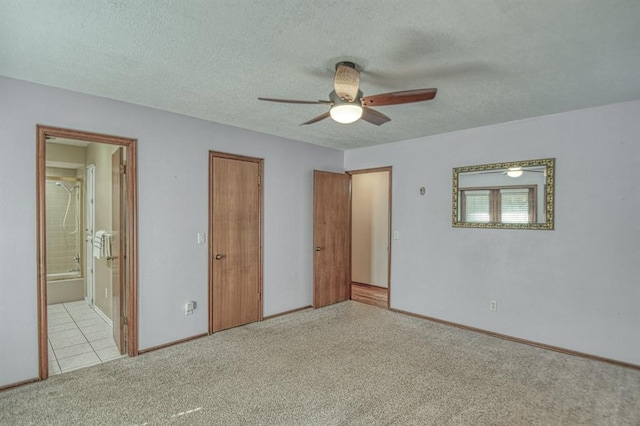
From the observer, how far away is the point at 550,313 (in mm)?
3566

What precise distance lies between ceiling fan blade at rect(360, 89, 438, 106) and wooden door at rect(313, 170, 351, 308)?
8.58ft

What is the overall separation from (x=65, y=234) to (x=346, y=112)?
222 inches

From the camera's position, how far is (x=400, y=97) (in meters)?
2.31

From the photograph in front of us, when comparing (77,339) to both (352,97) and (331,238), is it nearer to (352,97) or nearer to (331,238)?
(331,238)

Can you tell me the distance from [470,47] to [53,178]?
617 centimetres

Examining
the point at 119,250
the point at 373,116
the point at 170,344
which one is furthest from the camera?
the point at 170,344

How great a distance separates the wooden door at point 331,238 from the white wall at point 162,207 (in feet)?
0.45

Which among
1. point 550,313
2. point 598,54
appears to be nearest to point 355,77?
point 598,54

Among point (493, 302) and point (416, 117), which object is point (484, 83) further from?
point (493, 302)

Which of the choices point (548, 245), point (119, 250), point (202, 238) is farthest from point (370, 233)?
point (119, 250)

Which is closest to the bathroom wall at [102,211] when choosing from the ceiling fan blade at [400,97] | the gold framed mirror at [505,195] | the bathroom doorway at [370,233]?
the ceiling fan blade at [400,97]

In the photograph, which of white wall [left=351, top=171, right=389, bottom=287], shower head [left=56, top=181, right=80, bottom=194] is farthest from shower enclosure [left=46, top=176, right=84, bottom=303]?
white wall [left=351, top=171, right=389, bottom=287]

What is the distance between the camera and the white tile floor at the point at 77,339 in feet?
10.4

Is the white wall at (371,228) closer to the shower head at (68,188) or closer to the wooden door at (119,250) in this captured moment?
the wooden door at (119,250)
